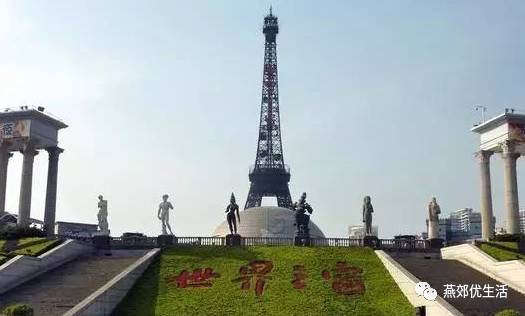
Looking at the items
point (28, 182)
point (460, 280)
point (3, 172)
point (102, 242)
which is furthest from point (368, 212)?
point (3, 172)

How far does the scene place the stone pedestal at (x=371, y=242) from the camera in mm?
51562

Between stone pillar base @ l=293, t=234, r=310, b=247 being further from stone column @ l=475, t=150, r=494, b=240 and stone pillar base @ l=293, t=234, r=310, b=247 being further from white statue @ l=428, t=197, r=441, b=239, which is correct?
stone column @ l=475, t=150, r=494, b=240

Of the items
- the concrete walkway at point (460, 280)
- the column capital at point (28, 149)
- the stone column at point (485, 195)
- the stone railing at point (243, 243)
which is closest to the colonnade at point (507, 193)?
the stone column at point (485, 195)

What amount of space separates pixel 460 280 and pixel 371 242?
34.1ft

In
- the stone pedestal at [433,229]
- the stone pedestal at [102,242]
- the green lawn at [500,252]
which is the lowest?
the green lawn at [500,252]

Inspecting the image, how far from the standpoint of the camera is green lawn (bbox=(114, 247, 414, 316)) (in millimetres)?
36844

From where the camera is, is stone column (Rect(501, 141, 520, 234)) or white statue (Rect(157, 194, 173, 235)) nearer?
white statue (Rect(157, 194, 173, 235))

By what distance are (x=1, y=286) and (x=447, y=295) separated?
2473 centimetres

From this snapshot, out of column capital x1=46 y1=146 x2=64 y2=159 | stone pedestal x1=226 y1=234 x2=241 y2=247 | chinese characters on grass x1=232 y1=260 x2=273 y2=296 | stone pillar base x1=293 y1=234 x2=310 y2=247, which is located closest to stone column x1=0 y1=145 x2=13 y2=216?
column capital x1=46 y1=146 x2=64 y2=159

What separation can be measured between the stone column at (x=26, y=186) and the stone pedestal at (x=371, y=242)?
27685mm

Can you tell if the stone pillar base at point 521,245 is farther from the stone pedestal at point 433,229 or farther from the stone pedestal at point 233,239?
the stone pedestal at point 233,239

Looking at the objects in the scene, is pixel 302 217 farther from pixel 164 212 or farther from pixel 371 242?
pixel 164 212

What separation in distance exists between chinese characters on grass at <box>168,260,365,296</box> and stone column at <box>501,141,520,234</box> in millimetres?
20928

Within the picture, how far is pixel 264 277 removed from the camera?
42.2m
